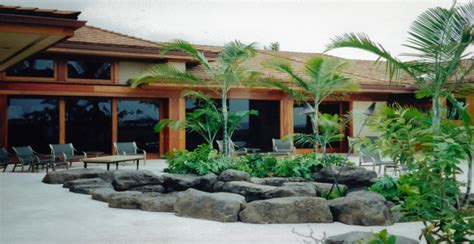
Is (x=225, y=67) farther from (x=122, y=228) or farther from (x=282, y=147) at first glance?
(x=282, y=147)

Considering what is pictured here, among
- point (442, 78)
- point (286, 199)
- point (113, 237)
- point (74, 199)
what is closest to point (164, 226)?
point (113, 237)

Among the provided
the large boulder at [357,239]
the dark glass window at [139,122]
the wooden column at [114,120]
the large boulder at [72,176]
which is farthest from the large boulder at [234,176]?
the dark glass window at [139,122]

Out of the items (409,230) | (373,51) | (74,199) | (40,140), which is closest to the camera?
(373,51)

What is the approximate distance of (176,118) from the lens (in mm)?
17234

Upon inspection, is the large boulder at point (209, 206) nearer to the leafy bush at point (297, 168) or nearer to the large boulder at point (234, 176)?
the large boulder at point (234, 176)

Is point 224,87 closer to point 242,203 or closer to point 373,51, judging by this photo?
point 242,203

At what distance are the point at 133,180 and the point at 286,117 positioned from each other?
10428 millimetres

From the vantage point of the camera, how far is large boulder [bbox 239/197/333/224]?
6.44 m

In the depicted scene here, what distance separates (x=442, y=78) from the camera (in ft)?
15.9

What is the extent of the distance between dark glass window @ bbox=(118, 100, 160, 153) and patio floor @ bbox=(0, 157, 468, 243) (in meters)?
9.15

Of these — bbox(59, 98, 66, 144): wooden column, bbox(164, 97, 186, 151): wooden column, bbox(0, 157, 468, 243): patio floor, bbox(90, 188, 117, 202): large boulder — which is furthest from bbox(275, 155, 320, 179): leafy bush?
bbox(59, 98, 66, 144): wooden column

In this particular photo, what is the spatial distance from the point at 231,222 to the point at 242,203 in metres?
0.36

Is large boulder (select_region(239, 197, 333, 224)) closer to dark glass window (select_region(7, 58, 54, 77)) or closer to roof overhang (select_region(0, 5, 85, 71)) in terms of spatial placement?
roof overhang (select_region(0, 5, 85, 71))

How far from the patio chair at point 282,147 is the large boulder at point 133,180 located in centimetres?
783
